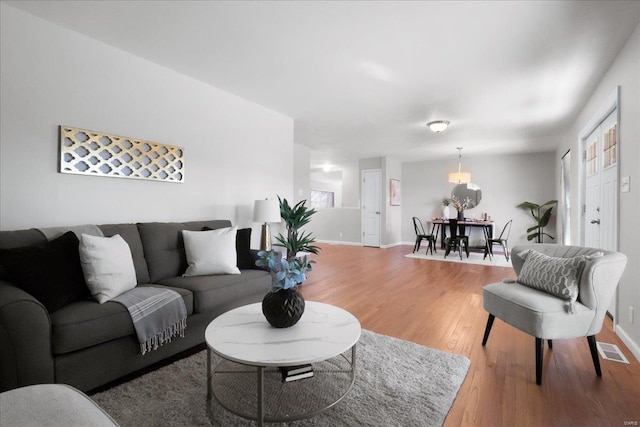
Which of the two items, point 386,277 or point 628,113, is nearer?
point 628,113

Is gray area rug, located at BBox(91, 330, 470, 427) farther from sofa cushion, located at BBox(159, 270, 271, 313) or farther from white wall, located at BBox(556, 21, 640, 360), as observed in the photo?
white wall, located at BBox(556, 21, 640, 360)

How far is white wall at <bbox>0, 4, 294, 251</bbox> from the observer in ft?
7.23

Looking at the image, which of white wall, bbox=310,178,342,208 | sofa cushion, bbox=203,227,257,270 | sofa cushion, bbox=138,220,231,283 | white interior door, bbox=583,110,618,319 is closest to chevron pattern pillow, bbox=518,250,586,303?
white interior door, bbox=583,110,618,319

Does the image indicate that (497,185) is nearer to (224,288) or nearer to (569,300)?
(569,300)

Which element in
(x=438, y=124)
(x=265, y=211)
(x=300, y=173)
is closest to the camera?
(x=265, y=211)

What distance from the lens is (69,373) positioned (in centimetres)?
162

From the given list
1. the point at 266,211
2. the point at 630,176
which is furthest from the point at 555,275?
the point at 266,211

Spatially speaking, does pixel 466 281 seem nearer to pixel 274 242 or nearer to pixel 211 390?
pixel 274 242

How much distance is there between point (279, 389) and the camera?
1.78 m

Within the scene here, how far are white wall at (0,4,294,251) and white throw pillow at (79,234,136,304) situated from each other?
2.26 ft

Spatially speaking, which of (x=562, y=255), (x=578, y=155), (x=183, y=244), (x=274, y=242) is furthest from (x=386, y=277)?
(x=578, y=155)

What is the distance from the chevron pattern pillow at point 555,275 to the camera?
1.91 metres

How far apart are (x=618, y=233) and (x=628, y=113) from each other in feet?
3.27

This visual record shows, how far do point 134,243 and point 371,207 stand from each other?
652 centimetres
